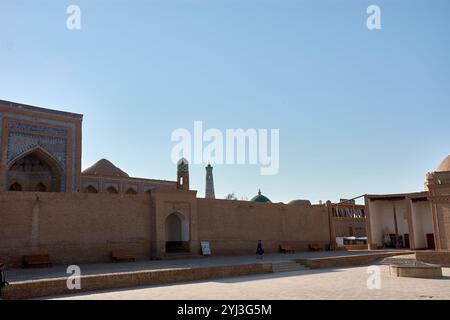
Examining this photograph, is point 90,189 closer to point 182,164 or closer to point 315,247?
point 182,164

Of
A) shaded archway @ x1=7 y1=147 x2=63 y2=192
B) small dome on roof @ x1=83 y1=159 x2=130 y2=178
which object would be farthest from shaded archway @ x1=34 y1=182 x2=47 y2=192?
small dome on roof @ x1=83 y1=159 x2=130 y2=178

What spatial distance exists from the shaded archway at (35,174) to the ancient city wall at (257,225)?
10.0 metres

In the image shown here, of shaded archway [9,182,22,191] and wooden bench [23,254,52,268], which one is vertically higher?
shaded archway [9,182,22,191]

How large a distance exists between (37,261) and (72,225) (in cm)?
218

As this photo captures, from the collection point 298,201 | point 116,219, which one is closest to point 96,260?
point 116,219

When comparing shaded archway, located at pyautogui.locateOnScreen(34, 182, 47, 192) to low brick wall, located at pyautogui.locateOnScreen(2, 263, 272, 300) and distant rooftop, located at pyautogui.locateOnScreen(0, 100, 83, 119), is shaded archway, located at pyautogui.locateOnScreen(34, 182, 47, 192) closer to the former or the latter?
distant rooftop, located at pyautogui.locateOnScreen(0, 100, 83, 119)

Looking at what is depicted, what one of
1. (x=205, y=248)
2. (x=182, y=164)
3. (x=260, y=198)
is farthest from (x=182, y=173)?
(x=205, y=248)

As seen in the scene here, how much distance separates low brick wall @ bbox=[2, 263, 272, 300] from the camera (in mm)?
10609

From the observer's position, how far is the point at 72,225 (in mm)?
18922

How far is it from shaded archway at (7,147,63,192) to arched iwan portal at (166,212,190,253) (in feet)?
26.6

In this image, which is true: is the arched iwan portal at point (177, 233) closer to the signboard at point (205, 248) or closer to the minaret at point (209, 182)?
the signboard at point (205, 248)

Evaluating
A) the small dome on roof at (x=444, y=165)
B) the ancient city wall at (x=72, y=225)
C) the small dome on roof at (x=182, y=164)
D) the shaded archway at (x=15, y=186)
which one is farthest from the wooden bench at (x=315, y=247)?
the shaded archway at (x=15, y=186)
